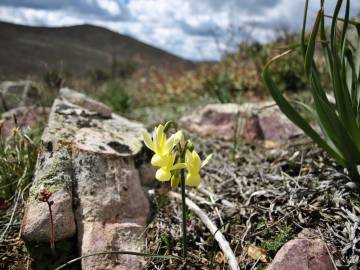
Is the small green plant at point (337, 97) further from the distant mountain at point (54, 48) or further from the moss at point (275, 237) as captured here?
the distant mountain at point (54, 48)

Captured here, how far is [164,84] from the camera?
932cm

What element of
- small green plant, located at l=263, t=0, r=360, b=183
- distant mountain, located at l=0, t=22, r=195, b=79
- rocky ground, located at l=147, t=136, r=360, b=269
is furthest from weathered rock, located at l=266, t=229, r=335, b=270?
distant mountain, located at l=0, t=22, r=195, b=79

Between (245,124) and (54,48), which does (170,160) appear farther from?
(54,48)

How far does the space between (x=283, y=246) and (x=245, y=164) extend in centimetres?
142

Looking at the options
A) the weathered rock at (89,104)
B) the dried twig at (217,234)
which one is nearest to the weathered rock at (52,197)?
the dried twig at (217,234)

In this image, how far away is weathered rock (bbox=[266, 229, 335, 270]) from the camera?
72.8 inches

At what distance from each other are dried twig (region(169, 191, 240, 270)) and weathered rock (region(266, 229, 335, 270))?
7.0 inches

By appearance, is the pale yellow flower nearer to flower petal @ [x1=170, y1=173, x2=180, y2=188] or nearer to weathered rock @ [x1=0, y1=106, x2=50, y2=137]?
flower petal @ [x1=170, y1=173, x2=180, y2=188]

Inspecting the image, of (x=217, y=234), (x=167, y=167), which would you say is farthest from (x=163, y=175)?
(x=217, y=234)

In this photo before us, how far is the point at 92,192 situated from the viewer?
2.29 m

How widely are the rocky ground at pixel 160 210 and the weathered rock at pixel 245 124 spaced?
1.07 metres

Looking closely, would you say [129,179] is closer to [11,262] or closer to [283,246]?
[11,262]

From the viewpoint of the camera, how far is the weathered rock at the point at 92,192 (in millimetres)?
2039

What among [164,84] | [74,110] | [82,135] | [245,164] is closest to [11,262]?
[82,135]
